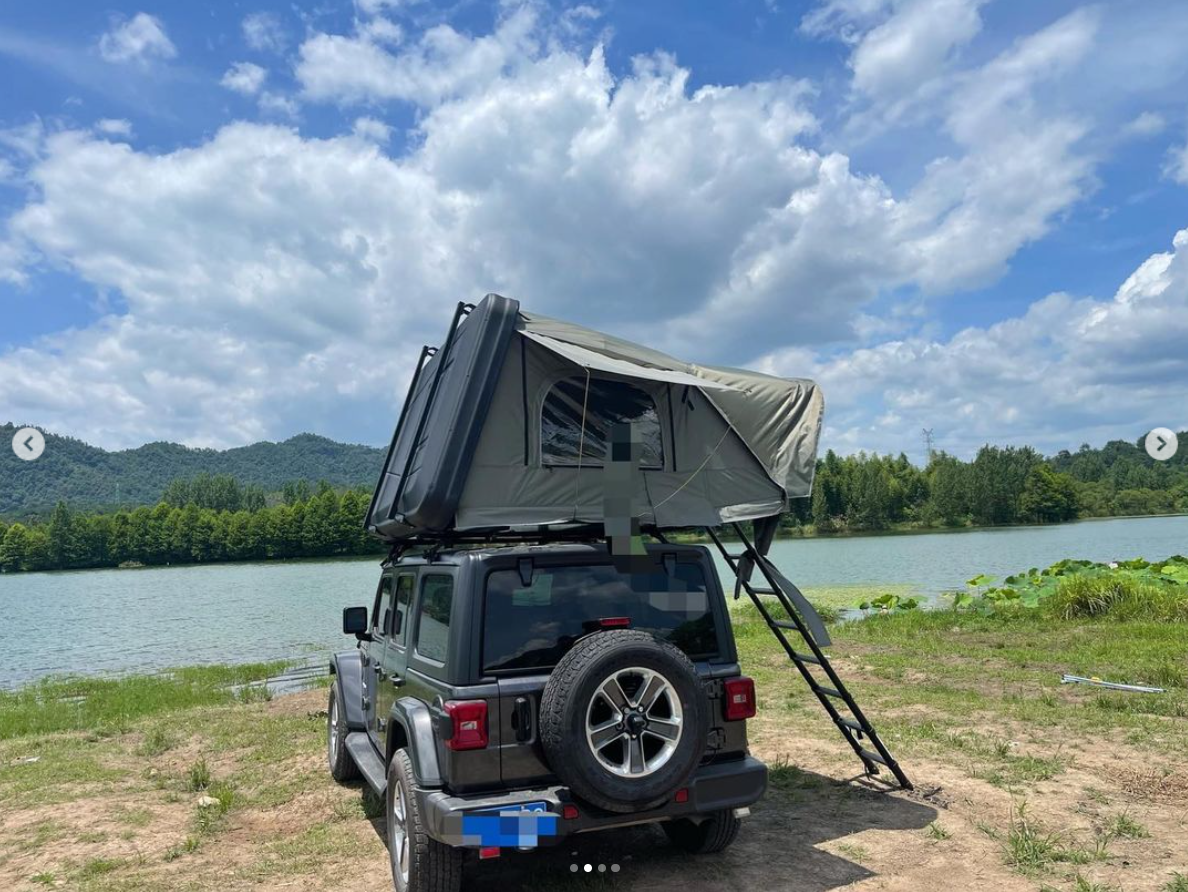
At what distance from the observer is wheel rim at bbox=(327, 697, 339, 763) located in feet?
23.5

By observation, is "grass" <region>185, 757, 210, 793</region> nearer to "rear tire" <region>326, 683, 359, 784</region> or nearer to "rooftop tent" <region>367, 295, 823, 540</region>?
"rear tire" <region>326, 683, 359, 784</region>

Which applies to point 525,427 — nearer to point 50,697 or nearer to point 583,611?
point 583,611

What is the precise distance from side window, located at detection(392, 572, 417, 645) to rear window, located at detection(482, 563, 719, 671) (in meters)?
1.22

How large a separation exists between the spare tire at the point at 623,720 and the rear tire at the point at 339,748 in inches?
138

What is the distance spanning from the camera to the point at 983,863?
4680 millimetres

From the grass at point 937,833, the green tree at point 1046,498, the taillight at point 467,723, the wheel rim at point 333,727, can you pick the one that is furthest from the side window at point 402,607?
the green tree at point 1046,498

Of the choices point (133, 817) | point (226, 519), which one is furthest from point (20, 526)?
point (133, 817)

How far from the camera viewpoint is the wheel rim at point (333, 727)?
23.5ft

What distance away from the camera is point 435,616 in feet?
15.5

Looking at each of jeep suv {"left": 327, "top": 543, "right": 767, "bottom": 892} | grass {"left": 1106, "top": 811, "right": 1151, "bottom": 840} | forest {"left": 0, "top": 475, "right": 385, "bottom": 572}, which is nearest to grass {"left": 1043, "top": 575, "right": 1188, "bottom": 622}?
grass {"left": 1106, "top": 811, "right": 1151, "bottom": 840}

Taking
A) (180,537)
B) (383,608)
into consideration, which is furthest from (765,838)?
(180,537)

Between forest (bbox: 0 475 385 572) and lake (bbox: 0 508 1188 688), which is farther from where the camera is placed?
forest (bbox: 0 475 385 572)

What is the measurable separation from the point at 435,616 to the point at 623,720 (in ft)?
4.19

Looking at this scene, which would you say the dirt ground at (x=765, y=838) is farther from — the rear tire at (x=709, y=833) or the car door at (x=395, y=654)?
the car door at (x=395, y=654)
